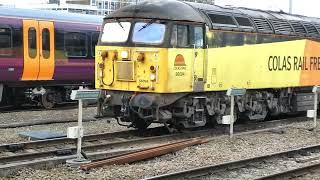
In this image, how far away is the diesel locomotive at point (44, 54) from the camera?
17.4 meters

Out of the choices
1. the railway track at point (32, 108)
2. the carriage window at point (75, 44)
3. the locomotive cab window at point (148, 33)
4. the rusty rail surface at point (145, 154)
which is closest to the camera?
the rusty rail surface at point (145, 154)

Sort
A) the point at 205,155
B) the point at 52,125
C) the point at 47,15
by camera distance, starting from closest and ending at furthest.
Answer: the point at 205,155, the point at 52,125, the point at 47,15

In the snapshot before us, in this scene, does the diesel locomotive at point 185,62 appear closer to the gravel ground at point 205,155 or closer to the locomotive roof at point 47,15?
the gravel ground at point 205,155

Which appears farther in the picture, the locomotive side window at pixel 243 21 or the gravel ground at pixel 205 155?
the locomotive side window at pixel 243 21

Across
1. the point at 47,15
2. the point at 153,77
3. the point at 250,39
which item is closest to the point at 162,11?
the point at 153,77

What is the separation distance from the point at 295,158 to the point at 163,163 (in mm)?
A: 2808

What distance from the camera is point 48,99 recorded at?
19266 millimetres

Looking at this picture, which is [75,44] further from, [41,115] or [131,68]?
[131,68]

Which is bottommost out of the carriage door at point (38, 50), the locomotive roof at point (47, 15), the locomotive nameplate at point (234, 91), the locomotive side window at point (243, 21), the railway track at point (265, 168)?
the railway track at point (265, 168)

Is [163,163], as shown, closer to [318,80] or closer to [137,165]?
[137,165]

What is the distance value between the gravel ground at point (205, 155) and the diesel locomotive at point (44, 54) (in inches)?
298

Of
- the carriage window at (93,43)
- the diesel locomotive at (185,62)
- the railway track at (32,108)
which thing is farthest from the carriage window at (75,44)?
the diesel locomotive at (185,62)

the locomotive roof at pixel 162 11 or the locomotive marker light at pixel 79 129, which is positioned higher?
the locomotive roof at pixel 162 11

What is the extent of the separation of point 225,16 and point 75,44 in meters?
7.01
